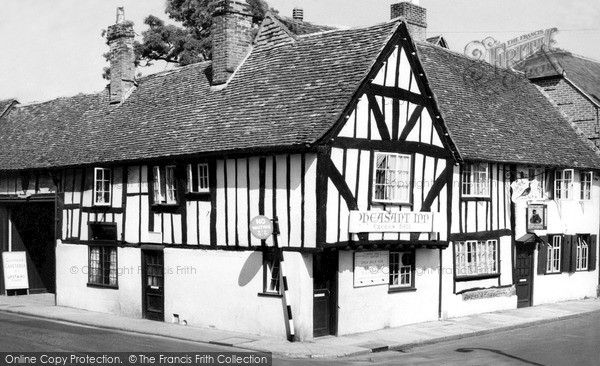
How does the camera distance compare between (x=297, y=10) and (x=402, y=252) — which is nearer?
(x=402, y=252)

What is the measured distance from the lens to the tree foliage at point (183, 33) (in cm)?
3778

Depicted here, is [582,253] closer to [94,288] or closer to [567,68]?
[567,68]

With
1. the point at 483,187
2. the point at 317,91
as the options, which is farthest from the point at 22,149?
the point at 483,187

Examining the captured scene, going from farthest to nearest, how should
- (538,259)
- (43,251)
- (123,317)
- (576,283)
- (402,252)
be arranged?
(43,251), (576,283), (538,259), (123,317), (402,252)

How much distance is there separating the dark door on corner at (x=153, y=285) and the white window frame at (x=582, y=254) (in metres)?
14.6

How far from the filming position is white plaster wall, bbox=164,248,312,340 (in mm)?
18719

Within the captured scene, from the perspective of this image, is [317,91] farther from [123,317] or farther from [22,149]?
[22,149]

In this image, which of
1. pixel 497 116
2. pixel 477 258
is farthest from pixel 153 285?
pixel 497 116

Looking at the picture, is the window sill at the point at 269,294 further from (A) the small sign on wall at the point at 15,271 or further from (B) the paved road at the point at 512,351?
(A) the small sign on wall at the point at 15,271

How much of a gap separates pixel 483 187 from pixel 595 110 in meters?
8.46

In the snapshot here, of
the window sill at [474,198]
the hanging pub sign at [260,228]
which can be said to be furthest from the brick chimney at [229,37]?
the window sill at [474,198]

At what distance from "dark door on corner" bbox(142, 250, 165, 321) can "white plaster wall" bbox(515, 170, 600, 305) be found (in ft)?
36.5

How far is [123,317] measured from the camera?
23.3m

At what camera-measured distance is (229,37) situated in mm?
23250
